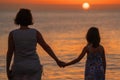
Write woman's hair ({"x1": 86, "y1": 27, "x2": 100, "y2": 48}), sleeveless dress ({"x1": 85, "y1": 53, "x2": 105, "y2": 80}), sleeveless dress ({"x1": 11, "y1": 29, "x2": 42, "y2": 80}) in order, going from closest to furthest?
sleeveless dress ({"x1": 11, "y1": 29, "x2": 42, "y2": 80}), woman's hair ({"x1": 86, "y1": 27, "x2": 100, "y2": 48}), sleeveless dress ({"x1": 85, "y1": 53, "x2": 105, "y2": 80})

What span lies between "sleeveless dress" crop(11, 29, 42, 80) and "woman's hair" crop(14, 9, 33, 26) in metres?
0.12

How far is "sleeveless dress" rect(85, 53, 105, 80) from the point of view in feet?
22.9

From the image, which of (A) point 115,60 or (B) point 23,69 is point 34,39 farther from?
(A) point 115,60

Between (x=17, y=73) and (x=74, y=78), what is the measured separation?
11.6m

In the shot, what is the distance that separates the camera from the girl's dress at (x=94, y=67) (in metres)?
6.98

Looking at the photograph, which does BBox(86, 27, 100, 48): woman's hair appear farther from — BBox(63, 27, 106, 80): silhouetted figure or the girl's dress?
the girl's dress

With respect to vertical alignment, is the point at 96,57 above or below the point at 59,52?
above

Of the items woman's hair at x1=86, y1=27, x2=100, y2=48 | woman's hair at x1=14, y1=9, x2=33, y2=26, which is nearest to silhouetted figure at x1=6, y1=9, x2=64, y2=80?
woman's hair at x1=14, y1=9, x2=33, y2=26

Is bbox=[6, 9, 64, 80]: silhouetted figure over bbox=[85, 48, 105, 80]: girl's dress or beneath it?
over

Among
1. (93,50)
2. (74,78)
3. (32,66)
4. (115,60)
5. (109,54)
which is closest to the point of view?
(32,66)

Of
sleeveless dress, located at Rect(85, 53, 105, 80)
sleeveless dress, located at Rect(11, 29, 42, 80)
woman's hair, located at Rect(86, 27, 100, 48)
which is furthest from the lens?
sleeveless dress, located at Rect(85, 53, 105, 80)

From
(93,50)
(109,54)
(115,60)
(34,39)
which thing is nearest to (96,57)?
(93,50)

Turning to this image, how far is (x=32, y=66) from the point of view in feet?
19.6

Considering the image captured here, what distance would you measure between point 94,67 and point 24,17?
153cm
